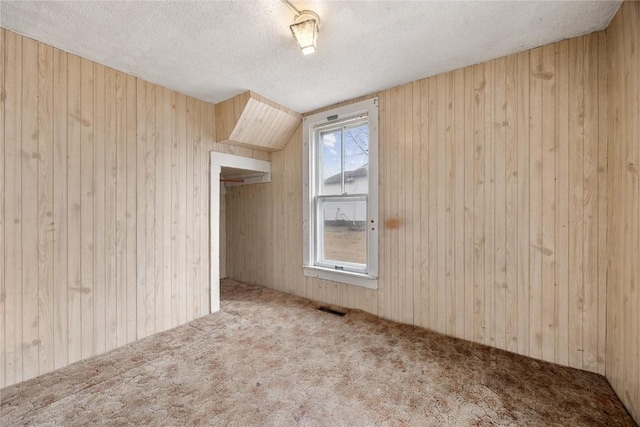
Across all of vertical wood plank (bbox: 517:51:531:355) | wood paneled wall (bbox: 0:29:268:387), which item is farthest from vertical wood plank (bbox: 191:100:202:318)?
vertical wood plank (bbox: 517:51:531:355)

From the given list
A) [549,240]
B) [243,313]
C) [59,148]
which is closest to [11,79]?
[59,148]

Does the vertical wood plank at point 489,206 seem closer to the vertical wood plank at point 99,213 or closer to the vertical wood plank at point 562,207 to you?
the vertical wood plank at point 562,207

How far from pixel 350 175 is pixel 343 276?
120cm

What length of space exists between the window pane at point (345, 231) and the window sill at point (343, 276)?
187 millimetres

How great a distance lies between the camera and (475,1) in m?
1.59

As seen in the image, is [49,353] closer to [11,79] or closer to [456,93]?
[11,79]

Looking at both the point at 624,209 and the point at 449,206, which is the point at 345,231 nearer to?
the point at 449,206

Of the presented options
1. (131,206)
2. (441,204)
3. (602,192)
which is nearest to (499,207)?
(441,204)

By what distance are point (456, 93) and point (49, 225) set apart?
11.3 ft

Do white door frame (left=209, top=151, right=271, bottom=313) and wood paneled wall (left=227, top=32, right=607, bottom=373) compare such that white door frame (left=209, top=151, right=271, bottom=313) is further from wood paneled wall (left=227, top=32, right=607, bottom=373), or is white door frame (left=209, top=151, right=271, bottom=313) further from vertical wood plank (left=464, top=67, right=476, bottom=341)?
vertical wood plank (left=464, top=67, right=476, bottom=341)

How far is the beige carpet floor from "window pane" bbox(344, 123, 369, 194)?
1577mm

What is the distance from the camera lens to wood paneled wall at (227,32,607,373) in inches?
74.7

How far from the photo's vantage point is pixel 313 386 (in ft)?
5.74

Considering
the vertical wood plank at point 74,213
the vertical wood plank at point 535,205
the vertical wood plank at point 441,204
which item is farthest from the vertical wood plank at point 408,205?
the vertical wood plank at point 74,213
